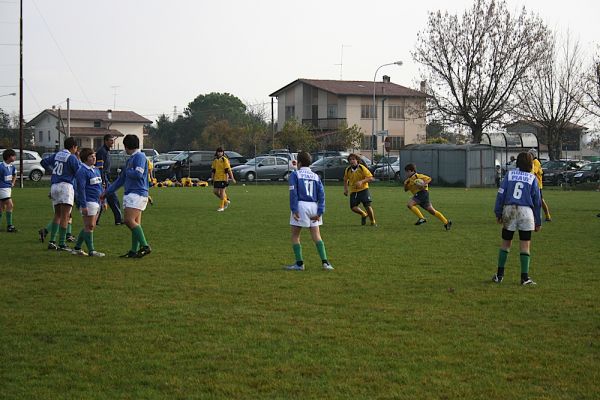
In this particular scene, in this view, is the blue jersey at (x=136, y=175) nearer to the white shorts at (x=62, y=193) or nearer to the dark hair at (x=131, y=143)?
the dark hair at (x=131, y=143)

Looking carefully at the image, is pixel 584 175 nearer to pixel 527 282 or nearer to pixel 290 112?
pixel 290 112

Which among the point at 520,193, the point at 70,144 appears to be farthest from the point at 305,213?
the point at 70,144

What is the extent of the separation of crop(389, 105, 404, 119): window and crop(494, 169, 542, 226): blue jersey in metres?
69.9

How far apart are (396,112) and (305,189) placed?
6983 centimetres

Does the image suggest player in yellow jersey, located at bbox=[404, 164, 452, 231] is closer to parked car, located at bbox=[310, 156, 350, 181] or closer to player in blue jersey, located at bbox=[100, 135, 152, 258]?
player in blue jersey, located at bbox=[100, 135, 152, 258]

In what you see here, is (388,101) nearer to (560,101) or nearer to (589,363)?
(560,101)

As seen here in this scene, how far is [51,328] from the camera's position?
A: 27.4ft

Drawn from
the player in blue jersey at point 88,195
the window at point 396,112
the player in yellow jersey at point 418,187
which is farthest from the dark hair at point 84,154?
the window at point 396,112

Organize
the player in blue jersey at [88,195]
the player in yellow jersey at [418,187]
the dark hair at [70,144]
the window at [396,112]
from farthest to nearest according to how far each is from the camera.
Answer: the window at [396,112]
the player in yellow jersey at [418,187]
the dark hair at [70,144]
the player in blue jersey at [88,195]

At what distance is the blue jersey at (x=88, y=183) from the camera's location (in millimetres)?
13845

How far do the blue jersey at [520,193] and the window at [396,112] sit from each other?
229 feet

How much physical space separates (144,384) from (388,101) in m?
75.4

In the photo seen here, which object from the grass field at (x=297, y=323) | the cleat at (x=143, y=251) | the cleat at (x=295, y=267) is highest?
the cleat at (x=143, y=251)

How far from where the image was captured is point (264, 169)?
160ft
